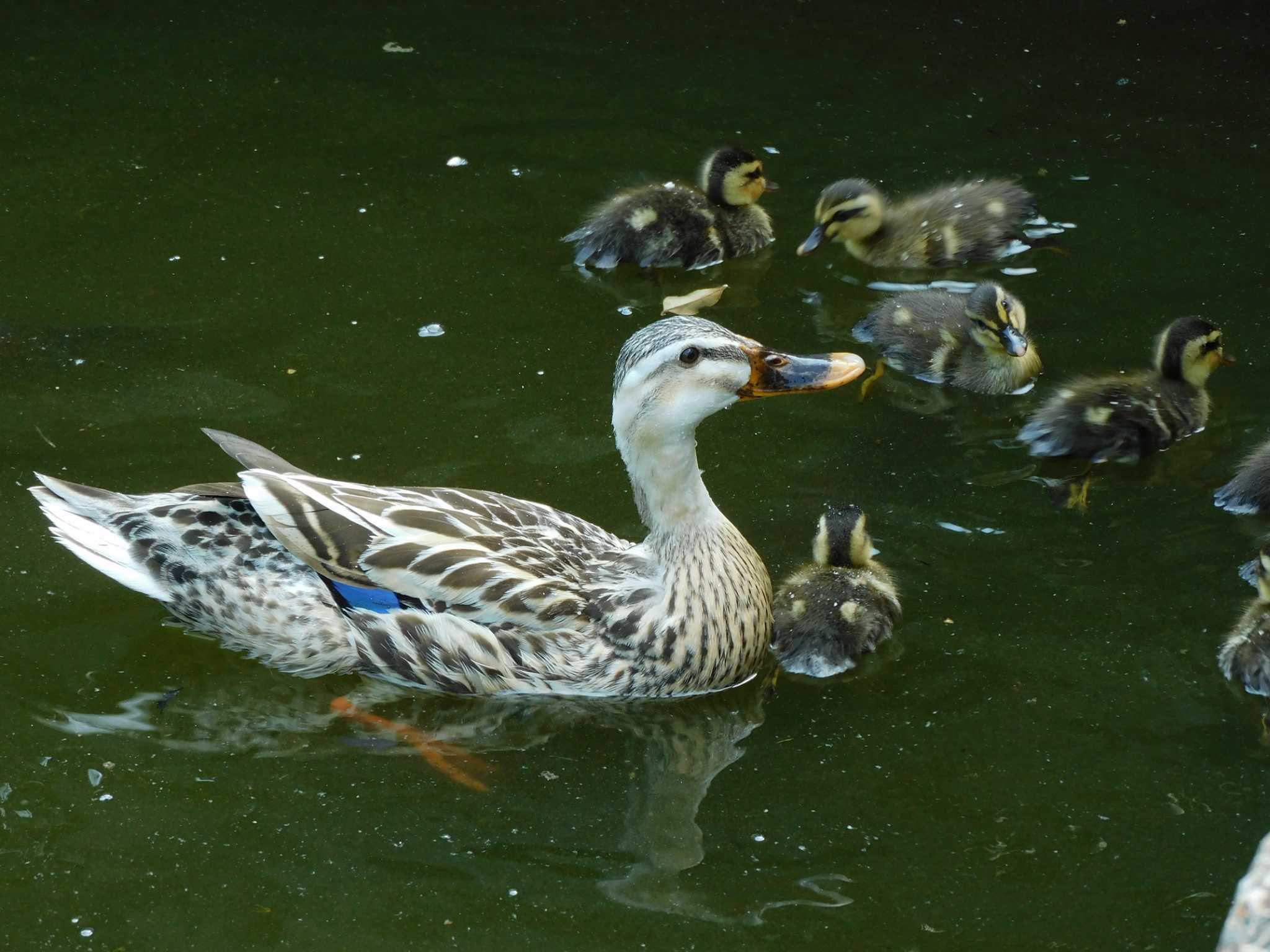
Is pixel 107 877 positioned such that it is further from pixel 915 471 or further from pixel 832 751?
pixel 915 471

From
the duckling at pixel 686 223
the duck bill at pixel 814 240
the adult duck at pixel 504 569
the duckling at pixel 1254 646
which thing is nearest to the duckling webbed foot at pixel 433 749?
the adult duck at pixel 504 569

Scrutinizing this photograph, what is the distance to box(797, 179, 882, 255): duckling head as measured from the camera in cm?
568

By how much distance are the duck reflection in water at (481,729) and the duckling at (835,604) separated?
0.15 meters

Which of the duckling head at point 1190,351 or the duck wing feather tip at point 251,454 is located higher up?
the duckling head at point 1190,351

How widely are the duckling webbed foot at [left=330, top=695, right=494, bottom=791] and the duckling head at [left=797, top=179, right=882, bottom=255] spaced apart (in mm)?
2660

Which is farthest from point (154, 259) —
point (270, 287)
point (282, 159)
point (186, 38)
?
point (186, 38)

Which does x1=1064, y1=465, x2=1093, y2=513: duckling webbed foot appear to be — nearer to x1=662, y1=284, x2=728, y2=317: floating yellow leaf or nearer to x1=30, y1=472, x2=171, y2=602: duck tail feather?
x1=662, y1=284, x2=728, y2=317: floating yellow leaf

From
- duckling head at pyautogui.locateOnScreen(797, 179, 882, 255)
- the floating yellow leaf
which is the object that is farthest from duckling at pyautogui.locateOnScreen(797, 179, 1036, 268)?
the floating yellow leaf

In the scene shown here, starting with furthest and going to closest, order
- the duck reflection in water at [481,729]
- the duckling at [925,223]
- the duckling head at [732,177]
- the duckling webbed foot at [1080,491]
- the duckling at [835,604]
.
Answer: the duckling head at [732,177] < the duckling at [925,223] < the duckling webbed foot at [1080,491] < the duckling at [835,604] < the duck reflection in water at [481,729]

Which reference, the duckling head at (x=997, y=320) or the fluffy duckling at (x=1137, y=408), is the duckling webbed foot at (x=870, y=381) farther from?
the fluffy duckling at (x=1137, y=408)

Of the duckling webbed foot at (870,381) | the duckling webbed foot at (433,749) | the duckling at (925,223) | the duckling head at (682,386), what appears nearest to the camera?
the duckling webbed foot at (433,749)

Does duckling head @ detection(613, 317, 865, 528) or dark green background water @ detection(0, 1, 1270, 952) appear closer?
dark green background water @ detection(0, 1, 1270, 952)

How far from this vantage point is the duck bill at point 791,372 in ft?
12.8

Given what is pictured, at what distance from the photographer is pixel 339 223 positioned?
5.98m
